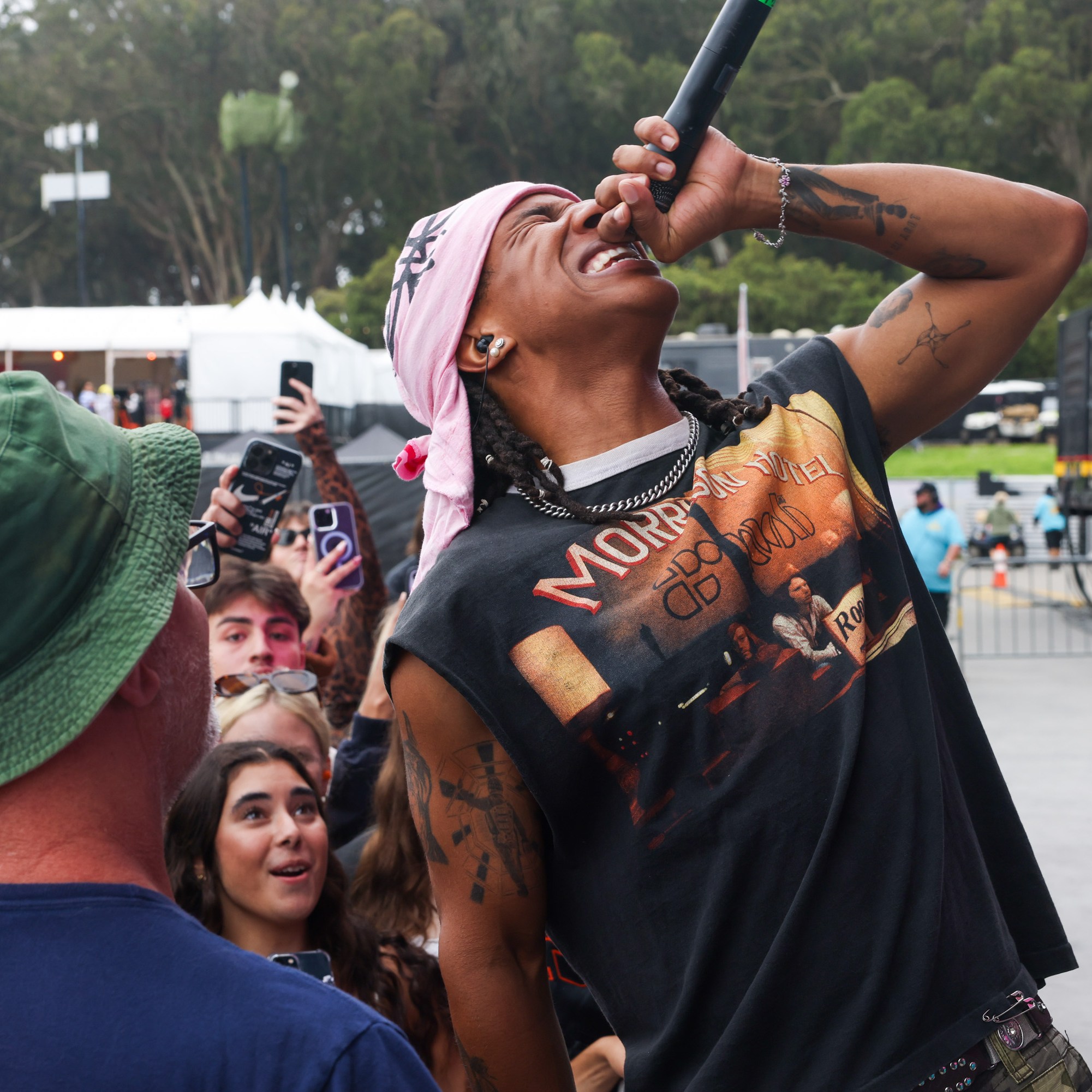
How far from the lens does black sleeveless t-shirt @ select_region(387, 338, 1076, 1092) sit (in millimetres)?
1680

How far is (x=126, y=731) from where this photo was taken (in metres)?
1.16

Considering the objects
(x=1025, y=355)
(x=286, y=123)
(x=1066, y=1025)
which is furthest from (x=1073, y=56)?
(x=1066, y=1025)

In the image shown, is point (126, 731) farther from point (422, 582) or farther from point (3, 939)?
point (422, 582)

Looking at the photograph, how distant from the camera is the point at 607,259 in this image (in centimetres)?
209

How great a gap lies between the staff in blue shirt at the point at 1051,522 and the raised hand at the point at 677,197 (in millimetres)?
19494

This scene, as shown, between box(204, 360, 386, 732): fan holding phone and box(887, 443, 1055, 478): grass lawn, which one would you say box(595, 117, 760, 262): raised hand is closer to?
box(204, 360, 386, 732): fan holding phone

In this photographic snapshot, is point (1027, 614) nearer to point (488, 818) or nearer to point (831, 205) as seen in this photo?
point (831, 205)

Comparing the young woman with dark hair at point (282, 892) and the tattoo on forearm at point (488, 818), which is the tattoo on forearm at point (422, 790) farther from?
the young woman with dark hair at point (282, 892)

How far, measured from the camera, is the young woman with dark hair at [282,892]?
2.81 metres

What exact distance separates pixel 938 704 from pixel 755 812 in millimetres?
434

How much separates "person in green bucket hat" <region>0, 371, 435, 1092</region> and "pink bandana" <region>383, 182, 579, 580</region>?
825mm

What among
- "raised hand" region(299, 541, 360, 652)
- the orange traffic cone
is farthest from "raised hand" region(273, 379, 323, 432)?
the orange traffic cone

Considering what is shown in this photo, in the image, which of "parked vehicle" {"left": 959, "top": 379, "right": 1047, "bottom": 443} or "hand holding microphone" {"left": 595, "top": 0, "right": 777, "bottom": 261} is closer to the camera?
"hand holding microphone" {"left": 595, "top": 0, "right": 777, "bottom": 261}

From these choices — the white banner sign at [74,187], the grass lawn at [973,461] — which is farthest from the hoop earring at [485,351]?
the white banner sign at [74,187]
